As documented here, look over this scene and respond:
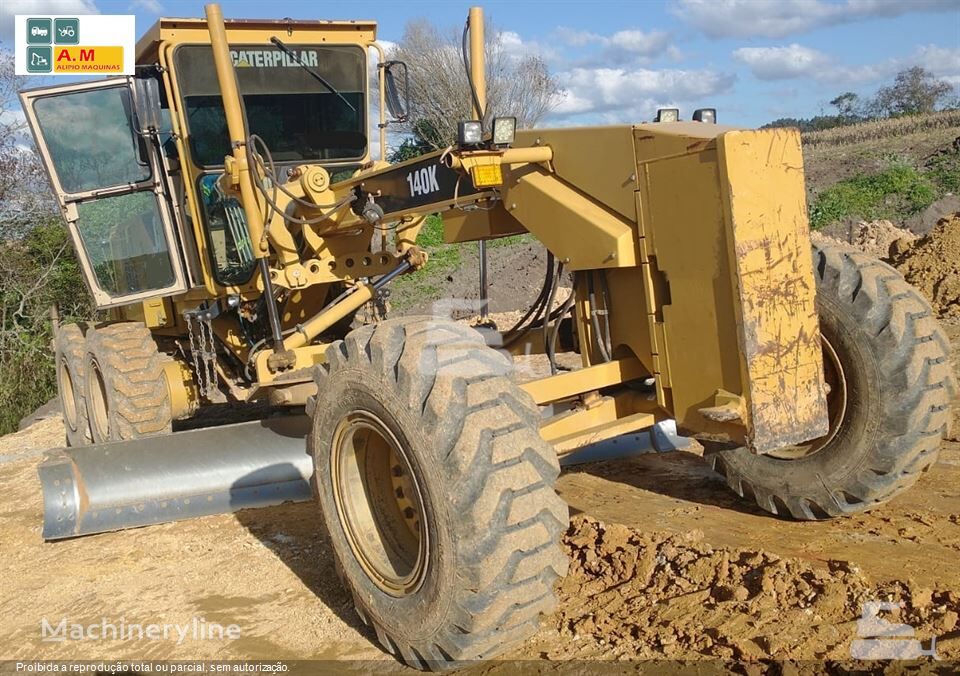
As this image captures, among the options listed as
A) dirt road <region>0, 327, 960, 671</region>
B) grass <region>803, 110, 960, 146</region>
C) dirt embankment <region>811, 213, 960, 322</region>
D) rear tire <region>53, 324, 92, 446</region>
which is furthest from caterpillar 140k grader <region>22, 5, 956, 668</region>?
grass <region>803, 110, 960, 146</region>

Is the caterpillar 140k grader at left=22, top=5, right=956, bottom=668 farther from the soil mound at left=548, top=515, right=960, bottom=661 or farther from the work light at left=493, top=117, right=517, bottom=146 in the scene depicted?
the soil mound at left=548, top=515, right=960, bottom=661

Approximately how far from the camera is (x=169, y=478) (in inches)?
215

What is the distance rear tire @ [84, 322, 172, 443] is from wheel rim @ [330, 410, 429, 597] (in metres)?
2.87

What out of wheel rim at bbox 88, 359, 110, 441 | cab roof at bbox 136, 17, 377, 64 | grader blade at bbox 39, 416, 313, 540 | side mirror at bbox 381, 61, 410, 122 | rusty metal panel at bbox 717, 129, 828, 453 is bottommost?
grader blade at bbox 39, 416, 313, 540

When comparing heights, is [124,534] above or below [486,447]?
below

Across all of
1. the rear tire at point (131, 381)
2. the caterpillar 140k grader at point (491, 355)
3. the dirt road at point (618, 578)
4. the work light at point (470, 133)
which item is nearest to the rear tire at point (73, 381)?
the rear tire at point (131, 381)

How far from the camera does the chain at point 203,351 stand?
263 inches

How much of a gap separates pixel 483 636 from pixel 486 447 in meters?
0.66

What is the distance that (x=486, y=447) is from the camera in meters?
3.07

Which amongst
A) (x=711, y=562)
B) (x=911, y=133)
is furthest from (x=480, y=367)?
(x=911, y=133)

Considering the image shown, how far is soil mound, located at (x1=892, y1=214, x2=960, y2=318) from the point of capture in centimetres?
912

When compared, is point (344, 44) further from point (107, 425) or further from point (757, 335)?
point (757, 335)

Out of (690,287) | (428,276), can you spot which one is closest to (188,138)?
(690,287)

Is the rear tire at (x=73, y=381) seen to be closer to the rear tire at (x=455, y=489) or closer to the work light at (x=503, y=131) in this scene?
the rear tire at (x=455, y=489)
